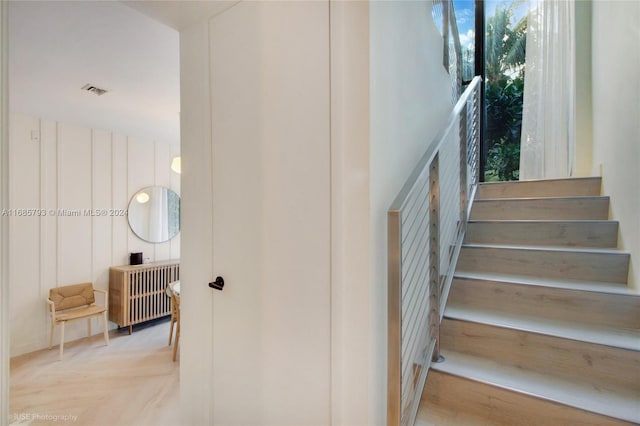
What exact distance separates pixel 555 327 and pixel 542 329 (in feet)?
0.27

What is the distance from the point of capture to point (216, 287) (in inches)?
55.6

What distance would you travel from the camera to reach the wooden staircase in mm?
1262

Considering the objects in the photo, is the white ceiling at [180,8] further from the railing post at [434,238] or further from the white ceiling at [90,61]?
the railing post at [434,238]

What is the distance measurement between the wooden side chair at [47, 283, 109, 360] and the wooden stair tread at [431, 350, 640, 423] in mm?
3547

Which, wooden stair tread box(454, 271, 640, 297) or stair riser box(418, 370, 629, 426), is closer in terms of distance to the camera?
stair riser box(418, 370, 629, 426)

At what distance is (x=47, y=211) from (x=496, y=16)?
578 cm

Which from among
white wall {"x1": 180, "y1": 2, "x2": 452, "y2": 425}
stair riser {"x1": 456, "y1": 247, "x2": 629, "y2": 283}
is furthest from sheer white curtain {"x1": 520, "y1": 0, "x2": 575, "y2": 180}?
white wall {"x1": 180, "y1": 2, "x2": 452, "y2": 425}

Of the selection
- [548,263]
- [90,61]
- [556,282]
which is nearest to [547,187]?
[548,263]

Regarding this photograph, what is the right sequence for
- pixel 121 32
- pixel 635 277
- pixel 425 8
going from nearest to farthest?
1. pixel 635 277
2. pixel 121 32
3. pixel 425 8

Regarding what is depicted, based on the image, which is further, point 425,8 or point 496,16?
point 496,16

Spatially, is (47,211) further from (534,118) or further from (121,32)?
(534,118)

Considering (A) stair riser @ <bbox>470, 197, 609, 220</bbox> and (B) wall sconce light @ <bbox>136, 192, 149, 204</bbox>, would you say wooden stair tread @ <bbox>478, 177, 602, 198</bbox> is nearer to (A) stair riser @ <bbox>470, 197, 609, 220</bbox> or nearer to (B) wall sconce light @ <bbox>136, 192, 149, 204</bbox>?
(A) stair riser @ <bbox>470, 197, 609, 220</bbox>

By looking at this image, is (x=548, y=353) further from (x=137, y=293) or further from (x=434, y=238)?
(x=137, y=293)

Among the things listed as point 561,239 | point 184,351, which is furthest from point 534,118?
point 184,351
